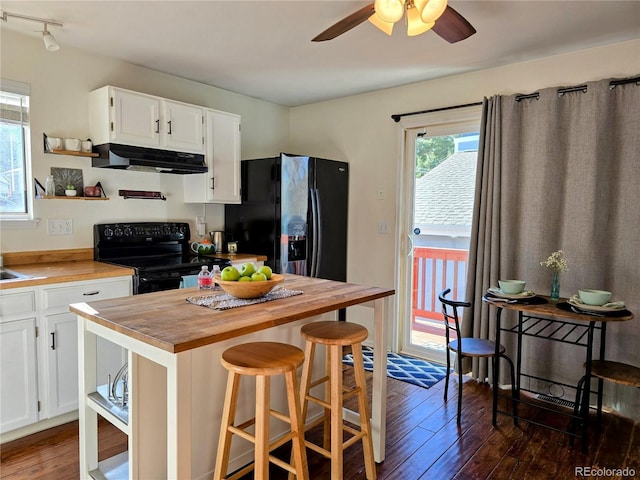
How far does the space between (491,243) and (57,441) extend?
3.03 m

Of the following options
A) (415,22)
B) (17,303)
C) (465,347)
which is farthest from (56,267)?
(465,347)

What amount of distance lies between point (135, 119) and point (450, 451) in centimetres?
298

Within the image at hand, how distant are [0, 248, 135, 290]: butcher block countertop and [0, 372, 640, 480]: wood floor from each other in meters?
0.89

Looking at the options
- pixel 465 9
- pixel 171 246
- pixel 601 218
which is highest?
pixel 465 9

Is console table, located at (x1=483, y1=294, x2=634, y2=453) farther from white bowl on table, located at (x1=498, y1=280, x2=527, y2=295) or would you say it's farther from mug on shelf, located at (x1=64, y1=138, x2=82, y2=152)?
mug on shelf, located at (x1=64, y1=138, x2=82, y2=152)

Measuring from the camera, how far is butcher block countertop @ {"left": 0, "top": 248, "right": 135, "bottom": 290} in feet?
7.60

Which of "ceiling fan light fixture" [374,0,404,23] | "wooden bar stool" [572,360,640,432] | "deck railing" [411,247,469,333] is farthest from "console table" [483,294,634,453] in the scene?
"ceiling fan light fixture" [374,0,404,23]

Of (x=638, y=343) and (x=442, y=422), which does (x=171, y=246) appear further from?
(x=638, y=343)

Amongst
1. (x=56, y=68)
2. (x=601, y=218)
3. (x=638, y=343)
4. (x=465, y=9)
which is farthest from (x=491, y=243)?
(x=56, y=68)

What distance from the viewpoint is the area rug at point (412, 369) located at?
3204mm

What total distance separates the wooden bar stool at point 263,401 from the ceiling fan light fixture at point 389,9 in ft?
4.65

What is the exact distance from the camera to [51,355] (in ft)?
7.82

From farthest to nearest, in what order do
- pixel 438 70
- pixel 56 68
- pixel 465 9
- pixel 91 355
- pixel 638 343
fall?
pixel 438 70 < pixel 56 68 < pixel 638 343 < pixel 465 9 < pixel 91 355

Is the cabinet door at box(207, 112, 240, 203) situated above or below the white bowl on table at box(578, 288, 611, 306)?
above
